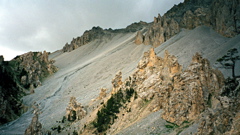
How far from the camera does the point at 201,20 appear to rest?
63.3 meters

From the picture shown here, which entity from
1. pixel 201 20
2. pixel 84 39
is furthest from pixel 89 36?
pixel 201 20

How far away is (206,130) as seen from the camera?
9773mm

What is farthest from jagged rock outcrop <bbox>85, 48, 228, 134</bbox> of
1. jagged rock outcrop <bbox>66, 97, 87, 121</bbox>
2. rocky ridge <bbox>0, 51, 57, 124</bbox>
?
rocky ridge <bbox>0, 51, 57, 124</bbox>

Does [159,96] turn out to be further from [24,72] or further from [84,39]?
[84,39]

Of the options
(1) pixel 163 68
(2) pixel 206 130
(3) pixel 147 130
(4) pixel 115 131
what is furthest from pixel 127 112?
(2) pixel 206 130

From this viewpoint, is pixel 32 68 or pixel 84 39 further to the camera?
pixel 84 39

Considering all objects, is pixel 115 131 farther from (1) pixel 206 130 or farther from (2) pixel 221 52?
(2) pixel 221 52

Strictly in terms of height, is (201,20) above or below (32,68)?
below

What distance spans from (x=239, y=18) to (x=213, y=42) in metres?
8.11

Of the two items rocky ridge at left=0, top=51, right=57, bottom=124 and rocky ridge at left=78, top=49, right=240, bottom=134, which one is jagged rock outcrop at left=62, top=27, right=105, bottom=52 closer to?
rocky ridge at left=0, top=51, right=57, bottom=124

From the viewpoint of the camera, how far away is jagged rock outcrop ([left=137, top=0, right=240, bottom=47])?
154 ft

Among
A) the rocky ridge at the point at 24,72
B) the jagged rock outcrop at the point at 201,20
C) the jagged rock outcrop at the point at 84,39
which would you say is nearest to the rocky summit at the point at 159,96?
the jagged rock outcrop at the point at 201,20

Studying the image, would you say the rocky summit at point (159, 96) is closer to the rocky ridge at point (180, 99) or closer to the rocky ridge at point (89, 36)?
the rocky ridge at point (180, 99)

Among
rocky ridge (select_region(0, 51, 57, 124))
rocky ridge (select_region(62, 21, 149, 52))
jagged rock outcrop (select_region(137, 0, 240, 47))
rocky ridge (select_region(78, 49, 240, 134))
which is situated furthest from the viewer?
rocky ridge (select_region(62, 21, 149, 52))
